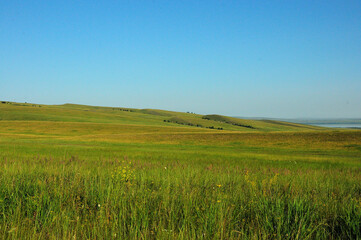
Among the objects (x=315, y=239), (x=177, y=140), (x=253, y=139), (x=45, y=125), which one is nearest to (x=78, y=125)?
(x=45, y=125)

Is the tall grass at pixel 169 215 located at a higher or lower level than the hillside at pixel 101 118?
higher

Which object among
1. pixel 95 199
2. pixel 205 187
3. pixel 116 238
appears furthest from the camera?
pixel 205 187

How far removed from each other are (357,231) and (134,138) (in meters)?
47.6

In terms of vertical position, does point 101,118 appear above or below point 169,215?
below

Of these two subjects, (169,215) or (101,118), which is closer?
(169,215)

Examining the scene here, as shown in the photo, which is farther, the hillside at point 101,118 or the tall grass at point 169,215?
the hillside at point 101,118

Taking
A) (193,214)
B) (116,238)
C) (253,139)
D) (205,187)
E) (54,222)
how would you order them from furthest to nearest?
(253,139) < (205,187) < (193,214) < (54,222) < (116,238)

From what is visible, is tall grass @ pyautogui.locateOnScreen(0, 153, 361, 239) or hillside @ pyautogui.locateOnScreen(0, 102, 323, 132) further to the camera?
hillside @ pyautogui.locateOnScreen(0, 102, 323, 132)

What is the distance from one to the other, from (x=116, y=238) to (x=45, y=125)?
7881cm

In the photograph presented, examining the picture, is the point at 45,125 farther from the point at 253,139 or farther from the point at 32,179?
the point at 32,179

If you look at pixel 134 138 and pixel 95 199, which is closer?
pixel 95 199

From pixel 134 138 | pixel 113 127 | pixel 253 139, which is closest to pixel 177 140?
pixel 134 138

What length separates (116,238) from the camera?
504cm

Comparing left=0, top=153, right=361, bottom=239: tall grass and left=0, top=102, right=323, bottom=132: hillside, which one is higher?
left=0, top=153, right=361, bottom=239: tall grass
